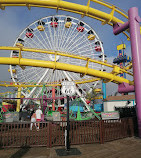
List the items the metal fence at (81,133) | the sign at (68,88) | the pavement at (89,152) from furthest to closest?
1. the metal fence at (81,133)
2. the sign at (68,88)
3. the pavement at (89,152)

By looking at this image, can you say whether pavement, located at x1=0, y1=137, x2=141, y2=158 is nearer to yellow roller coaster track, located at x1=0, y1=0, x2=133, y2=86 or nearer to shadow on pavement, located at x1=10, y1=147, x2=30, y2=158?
shadow on pavement, located at x1=10, y1=147, x2=30, y2=158

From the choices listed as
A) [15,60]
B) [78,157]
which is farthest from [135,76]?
[15,60]

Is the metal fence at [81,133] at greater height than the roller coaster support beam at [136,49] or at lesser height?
lesser

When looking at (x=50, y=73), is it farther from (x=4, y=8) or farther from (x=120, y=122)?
(x=120, y=122)

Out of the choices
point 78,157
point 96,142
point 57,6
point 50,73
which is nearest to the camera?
point 78,157

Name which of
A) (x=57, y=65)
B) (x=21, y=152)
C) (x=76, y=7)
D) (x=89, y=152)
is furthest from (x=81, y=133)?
(x=76, y=7)

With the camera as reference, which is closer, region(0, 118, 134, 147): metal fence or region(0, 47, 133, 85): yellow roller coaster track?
region(0, 118, 134, 147): metal fence

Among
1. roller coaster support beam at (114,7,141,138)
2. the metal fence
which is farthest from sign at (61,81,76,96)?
roller coaster support beam at (114,7,141,138)

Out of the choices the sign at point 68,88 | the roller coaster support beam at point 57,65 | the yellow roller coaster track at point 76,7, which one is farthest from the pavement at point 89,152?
the yellow roller coaster track at point 76,7

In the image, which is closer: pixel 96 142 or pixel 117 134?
pixel 96 142

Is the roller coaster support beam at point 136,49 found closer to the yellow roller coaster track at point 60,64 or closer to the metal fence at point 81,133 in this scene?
the metal fence at point 81,133

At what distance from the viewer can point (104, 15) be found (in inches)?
312

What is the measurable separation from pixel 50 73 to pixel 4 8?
45.4 feet

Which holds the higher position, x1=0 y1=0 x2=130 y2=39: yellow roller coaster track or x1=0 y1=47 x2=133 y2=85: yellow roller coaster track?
x1=0 y1=0 x2=130 y2=39: yellow roller coaster track
